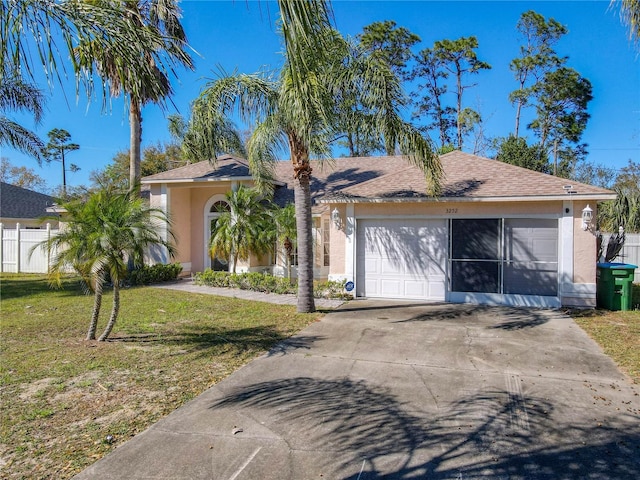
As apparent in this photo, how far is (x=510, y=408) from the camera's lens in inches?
198

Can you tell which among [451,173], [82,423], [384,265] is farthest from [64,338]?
[451,173]

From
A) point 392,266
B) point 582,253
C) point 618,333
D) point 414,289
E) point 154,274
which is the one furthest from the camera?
point 154,274

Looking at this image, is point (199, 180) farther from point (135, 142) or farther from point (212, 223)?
point (135, 142)

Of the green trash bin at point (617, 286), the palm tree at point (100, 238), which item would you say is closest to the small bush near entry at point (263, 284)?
the palm tree at point (100, 238)

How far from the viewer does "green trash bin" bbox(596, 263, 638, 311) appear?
1098cm

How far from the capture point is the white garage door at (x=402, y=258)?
12.3 metres

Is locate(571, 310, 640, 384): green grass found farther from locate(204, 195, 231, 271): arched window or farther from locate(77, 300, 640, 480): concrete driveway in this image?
locate(204, 195, 231, 271): arched window

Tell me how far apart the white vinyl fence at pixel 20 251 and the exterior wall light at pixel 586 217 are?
22.1m

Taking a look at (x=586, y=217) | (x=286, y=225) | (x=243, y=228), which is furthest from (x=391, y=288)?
(x=243, y=228)

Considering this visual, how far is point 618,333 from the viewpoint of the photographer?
866 centimetres

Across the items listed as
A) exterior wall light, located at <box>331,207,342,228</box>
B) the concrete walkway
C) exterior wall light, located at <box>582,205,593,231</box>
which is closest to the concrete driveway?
the concrete walkway

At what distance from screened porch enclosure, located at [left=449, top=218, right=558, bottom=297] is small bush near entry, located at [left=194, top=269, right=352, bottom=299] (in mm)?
3631

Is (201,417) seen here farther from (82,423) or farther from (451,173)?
(451,173)

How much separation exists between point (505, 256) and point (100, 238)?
1031 centimetres
